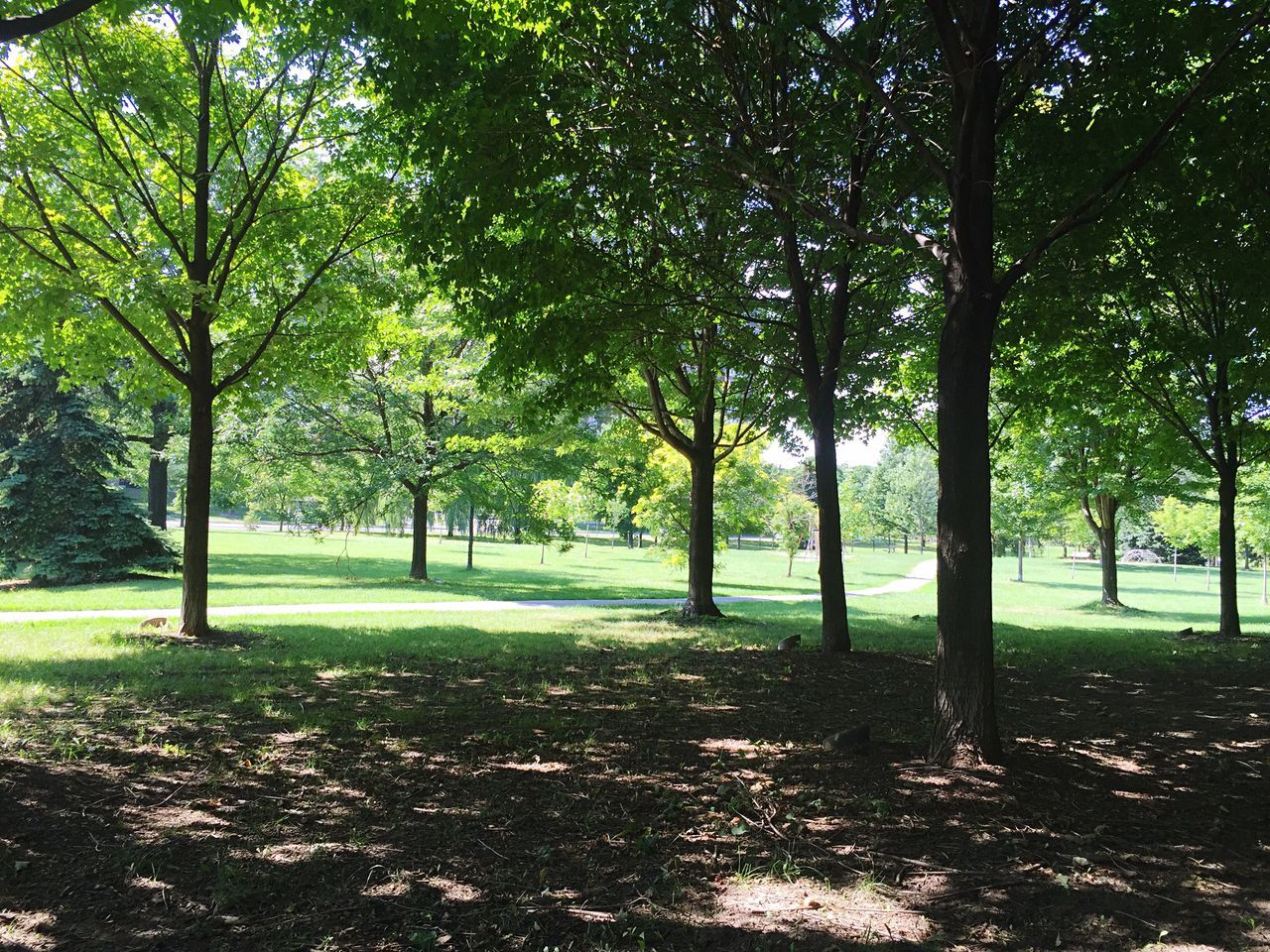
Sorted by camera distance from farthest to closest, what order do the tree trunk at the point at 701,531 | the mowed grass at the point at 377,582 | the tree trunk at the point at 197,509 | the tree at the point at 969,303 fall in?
the mowed grass at the point at 377,582, the tree trunk at the point at 701,531, the tree trunk at the point at 197,509, the tree at the point at 969,303

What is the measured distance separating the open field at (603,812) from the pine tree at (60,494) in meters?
12.2

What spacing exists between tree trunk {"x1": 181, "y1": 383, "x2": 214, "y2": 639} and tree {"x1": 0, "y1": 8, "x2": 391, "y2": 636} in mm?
23

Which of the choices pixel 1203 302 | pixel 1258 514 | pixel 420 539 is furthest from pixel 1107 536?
pixel 420 539

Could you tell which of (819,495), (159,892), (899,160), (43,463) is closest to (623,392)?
(819,495)

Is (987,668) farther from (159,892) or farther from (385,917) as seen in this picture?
(159,892)

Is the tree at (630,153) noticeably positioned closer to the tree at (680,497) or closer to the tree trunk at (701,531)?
the tree trunk at (701,531)

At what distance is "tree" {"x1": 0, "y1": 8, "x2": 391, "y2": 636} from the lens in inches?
355

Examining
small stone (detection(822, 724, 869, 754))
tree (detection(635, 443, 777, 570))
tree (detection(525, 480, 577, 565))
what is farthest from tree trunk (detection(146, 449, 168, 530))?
small stone (detection(822, 724, 869, 754))

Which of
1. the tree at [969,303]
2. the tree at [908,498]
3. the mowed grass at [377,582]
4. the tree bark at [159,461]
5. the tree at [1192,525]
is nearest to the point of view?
the tree at [969,303]

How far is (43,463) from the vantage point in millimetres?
19281

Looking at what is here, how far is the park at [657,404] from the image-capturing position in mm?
3432

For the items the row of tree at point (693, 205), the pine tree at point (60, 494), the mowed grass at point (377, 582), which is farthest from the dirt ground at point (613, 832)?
the pine tree at point (60, 494)

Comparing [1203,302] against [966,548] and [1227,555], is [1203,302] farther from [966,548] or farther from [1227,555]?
[966,548]

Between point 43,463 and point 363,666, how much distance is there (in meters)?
15.9
